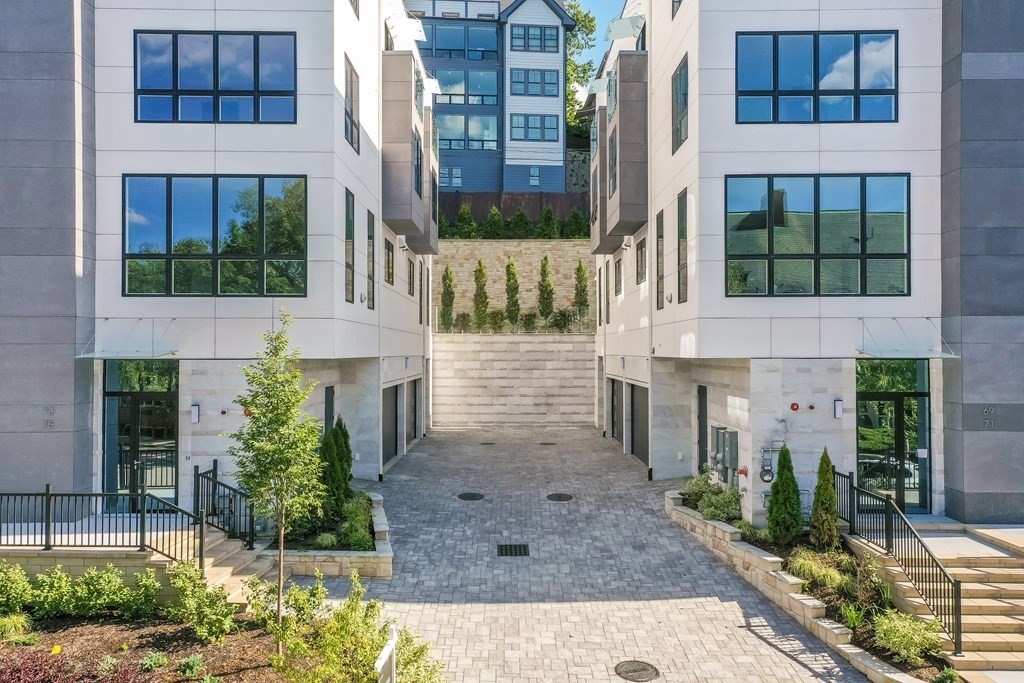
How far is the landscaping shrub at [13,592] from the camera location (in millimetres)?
9320

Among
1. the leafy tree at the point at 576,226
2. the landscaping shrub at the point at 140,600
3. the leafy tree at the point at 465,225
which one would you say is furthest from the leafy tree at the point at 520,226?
the landscaping shrub at the point at 140,600

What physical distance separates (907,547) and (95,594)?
11.7m

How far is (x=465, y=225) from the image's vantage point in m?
36.1

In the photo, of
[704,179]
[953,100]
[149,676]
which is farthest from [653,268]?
[149,676]

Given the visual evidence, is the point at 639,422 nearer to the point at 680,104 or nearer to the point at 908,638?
the point at 680,104

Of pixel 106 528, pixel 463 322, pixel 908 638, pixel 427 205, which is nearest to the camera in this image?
pixel 908 638

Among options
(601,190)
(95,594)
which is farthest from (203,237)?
(601,190)

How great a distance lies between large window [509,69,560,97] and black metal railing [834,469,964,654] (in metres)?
35.0

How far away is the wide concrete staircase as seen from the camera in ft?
27.6

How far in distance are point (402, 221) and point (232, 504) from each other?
29.2ft

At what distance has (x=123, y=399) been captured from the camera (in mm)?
12930

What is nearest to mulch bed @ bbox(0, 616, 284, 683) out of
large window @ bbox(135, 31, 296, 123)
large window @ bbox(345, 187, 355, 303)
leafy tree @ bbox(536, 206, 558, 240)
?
large window @ bbox(345, 187, 355, 303)

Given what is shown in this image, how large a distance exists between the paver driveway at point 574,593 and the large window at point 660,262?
4731 mm

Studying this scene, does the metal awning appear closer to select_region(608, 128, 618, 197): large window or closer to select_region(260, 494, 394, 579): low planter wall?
select_region(608, 128, 618, 197): large window
